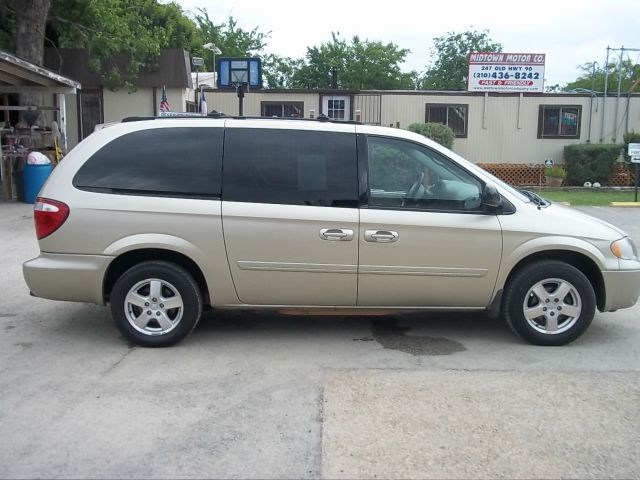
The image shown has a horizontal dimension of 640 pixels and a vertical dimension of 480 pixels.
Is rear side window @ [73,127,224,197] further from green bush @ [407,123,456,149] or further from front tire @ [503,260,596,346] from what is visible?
green bush @ [407,123,456,149]

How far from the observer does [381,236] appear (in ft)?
17.1

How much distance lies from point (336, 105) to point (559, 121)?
8.05 metres

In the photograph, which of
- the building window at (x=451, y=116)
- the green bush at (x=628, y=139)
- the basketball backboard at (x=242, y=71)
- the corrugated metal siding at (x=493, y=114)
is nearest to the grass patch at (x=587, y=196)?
the green bush at (x=628, y=139)

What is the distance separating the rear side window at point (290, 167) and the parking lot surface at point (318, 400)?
128 centimetres

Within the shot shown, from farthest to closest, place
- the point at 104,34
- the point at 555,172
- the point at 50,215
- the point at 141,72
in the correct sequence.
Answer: the point at 555,172
the point at 141,72
the point at 104,34
the point at 50,215

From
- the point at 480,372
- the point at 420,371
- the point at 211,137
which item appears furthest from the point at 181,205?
the point at 480,372

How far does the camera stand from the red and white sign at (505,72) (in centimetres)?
2266

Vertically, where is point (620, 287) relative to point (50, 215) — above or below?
below

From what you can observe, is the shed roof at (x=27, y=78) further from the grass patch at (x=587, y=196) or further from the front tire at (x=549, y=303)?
the grass patch at (x=587, y=196)

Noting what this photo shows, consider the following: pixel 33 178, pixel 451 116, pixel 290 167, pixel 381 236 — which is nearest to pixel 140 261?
pixel 290 167

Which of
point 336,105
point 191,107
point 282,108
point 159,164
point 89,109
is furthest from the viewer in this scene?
point 336,105

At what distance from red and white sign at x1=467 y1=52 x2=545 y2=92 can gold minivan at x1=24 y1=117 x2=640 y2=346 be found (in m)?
18.5

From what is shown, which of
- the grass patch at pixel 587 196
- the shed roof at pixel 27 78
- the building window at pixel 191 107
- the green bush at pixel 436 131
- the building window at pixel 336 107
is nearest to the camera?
the shed roof at pixel 27 78

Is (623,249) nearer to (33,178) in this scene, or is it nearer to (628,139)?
(33,178)
